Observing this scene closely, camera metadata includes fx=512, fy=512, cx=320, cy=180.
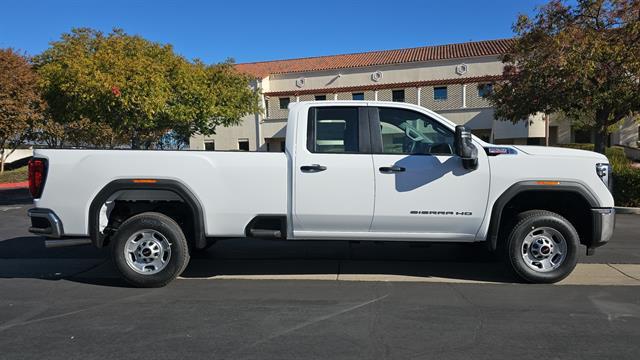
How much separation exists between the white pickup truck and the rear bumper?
0.04ft

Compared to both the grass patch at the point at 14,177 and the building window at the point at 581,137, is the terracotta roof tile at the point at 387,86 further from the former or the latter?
Answer: the grass patch at the point at 14,177

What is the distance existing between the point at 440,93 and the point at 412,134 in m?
32.3

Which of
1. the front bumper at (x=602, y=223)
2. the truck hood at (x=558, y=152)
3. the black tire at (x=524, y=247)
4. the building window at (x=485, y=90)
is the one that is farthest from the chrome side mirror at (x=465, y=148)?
the building window at (x=485, y=90)

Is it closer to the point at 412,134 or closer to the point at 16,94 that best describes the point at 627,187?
the point at 412,134

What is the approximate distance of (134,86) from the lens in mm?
15445

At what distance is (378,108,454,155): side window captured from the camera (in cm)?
571

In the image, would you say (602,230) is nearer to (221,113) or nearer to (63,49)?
(221,113)

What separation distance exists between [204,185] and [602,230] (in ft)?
14.6

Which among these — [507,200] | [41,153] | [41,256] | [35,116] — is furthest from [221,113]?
[507,200]

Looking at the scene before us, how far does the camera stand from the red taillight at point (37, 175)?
5.64 meters

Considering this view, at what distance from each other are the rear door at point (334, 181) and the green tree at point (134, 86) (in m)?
11.3

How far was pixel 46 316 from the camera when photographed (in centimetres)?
484

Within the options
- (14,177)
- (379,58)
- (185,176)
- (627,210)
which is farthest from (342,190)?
(379,58)

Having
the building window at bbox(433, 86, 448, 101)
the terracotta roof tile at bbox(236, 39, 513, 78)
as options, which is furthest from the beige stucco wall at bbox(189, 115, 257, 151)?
the building window at bbox(433, 86, 448, 101)
